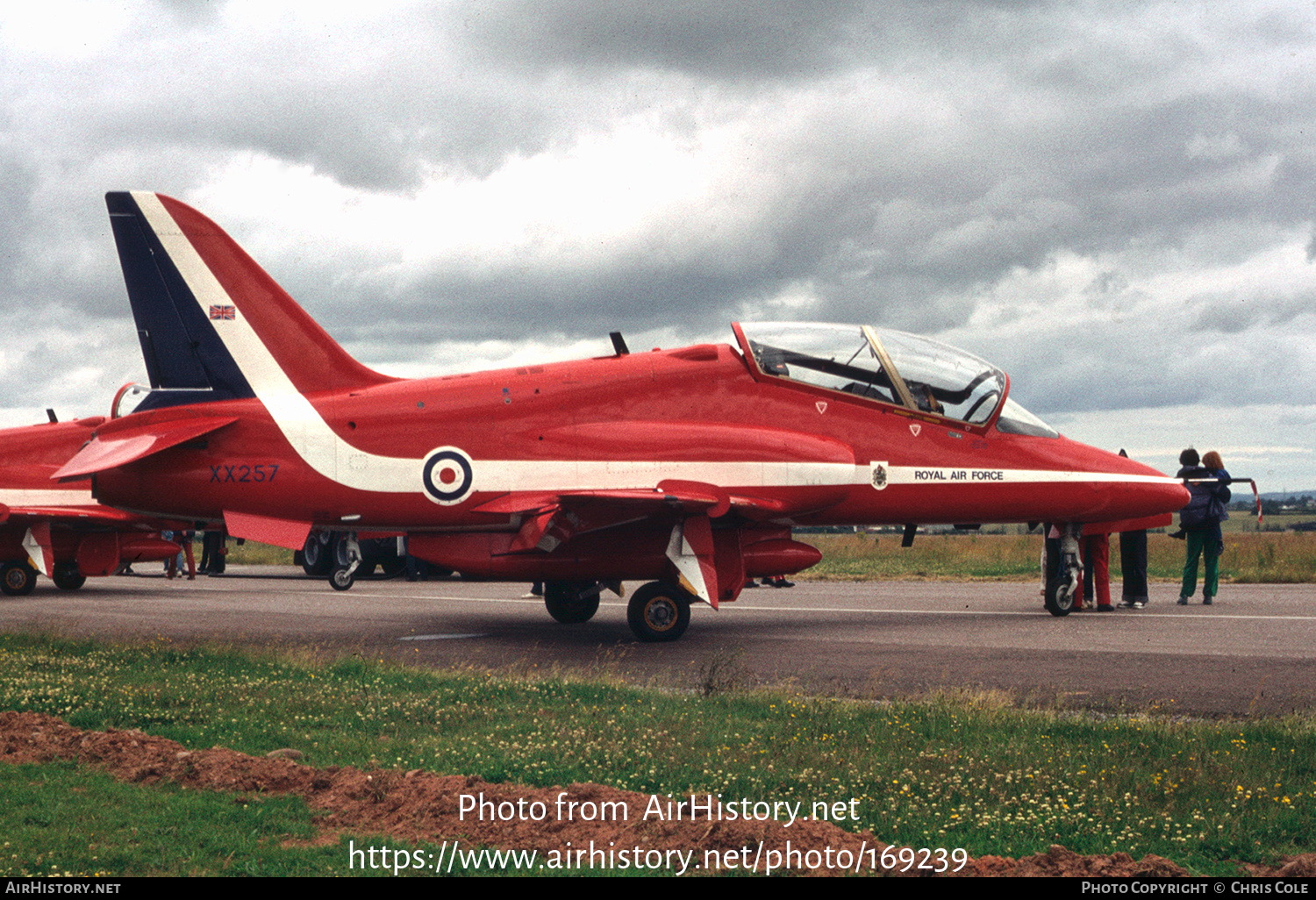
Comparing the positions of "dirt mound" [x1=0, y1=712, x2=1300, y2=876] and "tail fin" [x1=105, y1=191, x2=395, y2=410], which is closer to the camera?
"dirt mound" [x1=0, y1=712, x2=1300, y2=876]

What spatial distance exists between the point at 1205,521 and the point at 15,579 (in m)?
23.0

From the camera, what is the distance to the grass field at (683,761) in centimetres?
465

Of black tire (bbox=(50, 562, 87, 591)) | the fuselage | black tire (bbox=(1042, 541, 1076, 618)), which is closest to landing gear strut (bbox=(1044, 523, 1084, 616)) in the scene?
black tire (bbox=(1042, 541, 1076, 618))

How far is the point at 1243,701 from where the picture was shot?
26.7 feet

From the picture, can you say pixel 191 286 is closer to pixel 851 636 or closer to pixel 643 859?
pixel 851 636

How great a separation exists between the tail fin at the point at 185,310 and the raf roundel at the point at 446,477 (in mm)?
1817

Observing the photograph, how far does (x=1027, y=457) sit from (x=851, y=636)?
3.67 m

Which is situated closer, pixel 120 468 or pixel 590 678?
pixel 590 678

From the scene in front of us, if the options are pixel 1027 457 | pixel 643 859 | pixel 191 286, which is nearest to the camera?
pixel 643 859

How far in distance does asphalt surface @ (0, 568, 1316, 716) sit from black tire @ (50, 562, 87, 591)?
1.28 metres

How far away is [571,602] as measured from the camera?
14891 millimetres

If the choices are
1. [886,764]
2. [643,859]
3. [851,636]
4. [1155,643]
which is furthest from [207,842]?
[1155,643]

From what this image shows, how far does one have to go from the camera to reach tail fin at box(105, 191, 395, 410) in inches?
494

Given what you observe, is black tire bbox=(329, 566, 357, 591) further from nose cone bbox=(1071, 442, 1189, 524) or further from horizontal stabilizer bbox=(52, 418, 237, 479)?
nose cone bbox=(1071, 442, 1189, 524)
